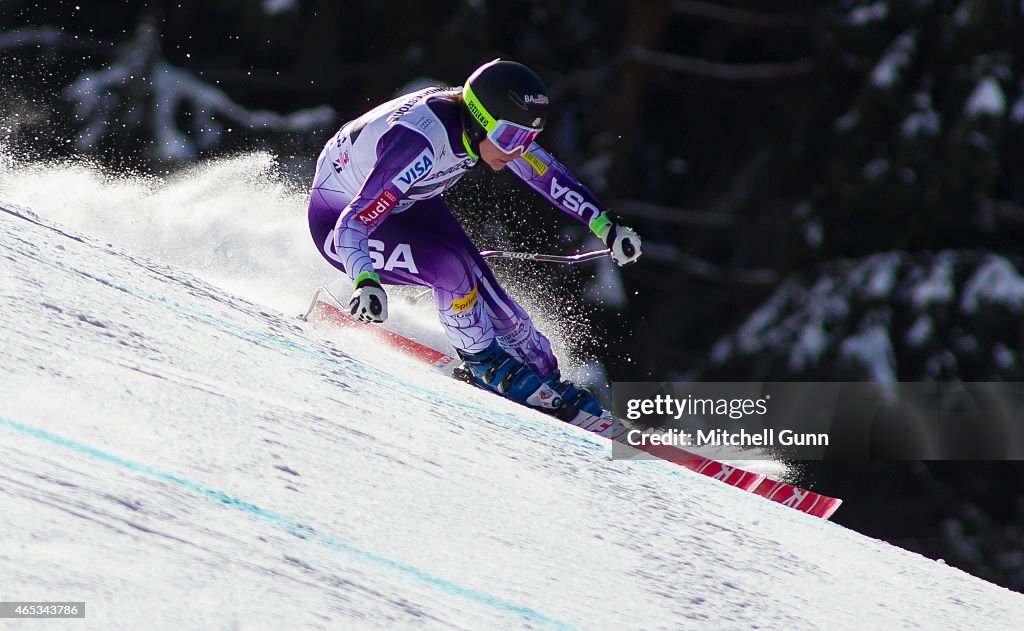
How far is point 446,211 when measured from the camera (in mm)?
4875

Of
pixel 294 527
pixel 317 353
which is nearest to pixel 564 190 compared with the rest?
pixel 317 353

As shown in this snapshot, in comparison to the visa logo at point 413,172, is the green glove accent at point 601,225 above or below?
above

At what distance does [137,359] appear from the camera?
2934 mm

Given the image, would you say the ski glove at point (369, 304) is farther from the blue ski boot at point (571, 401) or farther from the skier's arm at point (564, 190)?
the skier's arm at point (564, 190)

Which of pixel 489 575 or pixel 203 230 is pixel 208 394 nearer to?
pixel 489 575

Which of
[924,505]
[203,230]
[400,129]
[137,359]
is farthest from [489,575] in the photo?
[924,505]

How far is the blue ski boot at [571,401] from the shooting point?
4.83 meters

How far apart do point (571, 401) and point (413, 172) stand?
114 cm

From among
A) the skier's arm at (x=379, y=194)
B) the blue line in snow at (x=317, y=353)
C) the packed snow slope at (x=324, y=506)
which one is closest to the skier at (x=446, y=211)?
the skier's arm at (x=379, y=194)

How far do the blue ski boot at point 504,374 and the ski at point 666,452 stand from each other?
0.22m

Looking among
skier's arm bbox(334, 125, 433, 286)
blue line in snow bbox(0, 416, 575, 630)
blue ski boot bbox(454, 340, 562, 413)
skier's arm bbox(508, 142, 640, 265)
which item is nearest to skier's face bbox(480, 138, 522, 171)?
skier's arm bbox(334, 125, 433, 286)

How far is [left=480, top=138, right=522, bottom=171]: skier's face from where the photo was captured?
4.40 metres

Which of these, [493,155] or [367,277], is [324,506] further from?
[493,155]

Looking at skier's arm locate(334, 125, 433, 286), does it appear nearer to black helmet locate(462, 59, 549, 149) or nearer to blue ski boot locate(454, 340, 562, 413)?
black helmet locate(462, 59, 549, 149)
